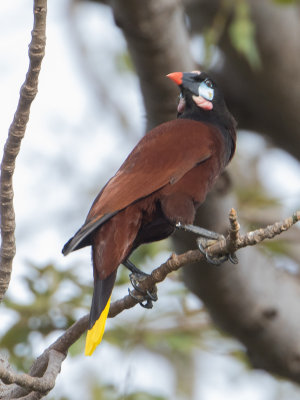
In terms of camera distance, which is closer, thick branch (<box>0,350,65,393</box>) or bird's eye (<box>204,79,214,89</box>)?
thick branch (<box>0,350,65,393</box>)

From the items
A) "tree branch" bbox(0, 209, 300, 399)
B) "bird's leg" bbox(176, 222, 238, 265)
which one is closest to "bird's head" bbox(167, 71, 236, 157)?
"bird's leg" bbox(176, 222, 238, 265)

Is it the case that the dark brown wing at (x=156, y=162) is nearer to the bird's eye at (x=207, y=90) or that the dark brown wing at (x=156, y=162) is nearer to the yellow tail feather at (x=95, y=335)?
the bird's eye at (x=207, y=90)

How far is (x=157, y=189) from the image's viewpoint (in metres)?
3.29

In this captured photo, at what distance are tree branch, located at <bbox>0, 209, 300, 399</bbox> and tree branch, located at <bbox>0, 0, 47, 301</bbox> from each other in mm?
270

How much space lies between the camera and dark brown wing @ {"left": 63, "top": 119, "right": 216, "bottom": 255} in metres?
3.13

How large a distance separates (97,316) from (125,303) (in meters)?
0.11

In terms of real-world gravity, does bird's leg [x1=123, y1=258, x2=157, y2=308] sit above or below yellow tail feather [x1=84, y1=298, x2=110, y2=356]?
below

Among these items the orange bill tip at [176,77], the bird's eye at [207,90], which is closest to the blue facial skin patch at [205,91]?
the bird's eye at [207,90]

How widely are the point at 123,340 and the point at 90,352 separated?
1.69 m

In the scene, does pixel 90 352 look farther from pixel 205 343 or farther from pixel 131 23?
pixel 205 343

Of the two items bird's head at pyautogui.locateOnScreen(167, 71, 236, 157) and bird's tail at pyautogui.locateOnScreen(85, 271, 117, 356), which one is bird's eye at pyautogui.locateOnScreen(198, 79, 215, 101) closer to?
bird's head at pyautogui.locateOnScreen(167, 71, 236, 157)

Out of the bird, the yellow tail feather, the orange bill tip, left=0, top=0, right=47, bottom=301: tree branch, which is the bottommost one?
the yellow tail feather

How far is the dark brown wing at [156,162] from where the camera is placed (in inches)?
123

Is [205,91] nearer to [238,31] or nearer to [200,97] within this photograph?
[200,97]
